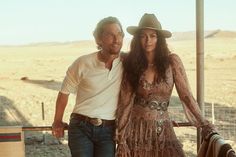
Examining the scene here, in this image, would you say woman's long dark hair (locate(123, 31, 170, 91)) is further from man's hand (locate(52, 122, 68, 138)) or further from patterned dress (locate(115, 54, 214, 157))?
man's hand (locate(52, 122, 68, 138))

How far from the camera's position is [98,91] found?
7.61 feet

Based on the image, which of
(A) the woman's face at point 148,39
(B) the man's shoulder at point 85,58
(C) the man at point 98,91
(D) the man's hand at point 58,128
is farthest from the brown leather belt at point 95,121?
(A) the woman's face at point 148,39

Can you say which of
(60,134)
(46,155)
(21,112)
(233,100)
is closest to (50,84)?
(21,112)

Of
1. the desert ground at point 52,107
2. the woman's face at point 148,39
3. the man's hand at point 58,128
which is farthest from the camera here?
the desert ground at point 52,107

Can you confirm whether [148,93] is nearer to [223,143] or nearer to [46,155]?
[223,143]

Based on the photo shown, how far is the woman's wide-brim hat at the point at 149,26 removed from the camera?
2318 millimetres

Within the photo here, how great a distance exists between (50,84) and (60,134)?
16507 millimetres

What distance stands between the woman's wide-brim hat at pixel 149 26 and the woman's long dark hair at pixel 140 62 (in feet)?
0.08

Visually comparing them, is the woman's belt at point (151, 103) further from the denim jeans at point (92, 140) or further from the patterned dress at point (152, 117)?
the denim jeans at point (92, 140)

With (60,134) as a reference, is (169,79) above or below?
above

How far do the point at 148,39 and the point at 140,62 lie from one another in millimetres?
122

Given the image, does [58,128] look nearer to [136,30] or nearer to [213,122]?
[136,30]

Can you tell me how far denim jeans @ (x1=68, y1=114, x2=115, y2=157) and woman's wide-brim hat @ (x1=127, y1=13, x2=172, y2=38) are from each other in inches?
19.8

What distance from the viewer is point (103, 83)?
Answer: 2.32 m
